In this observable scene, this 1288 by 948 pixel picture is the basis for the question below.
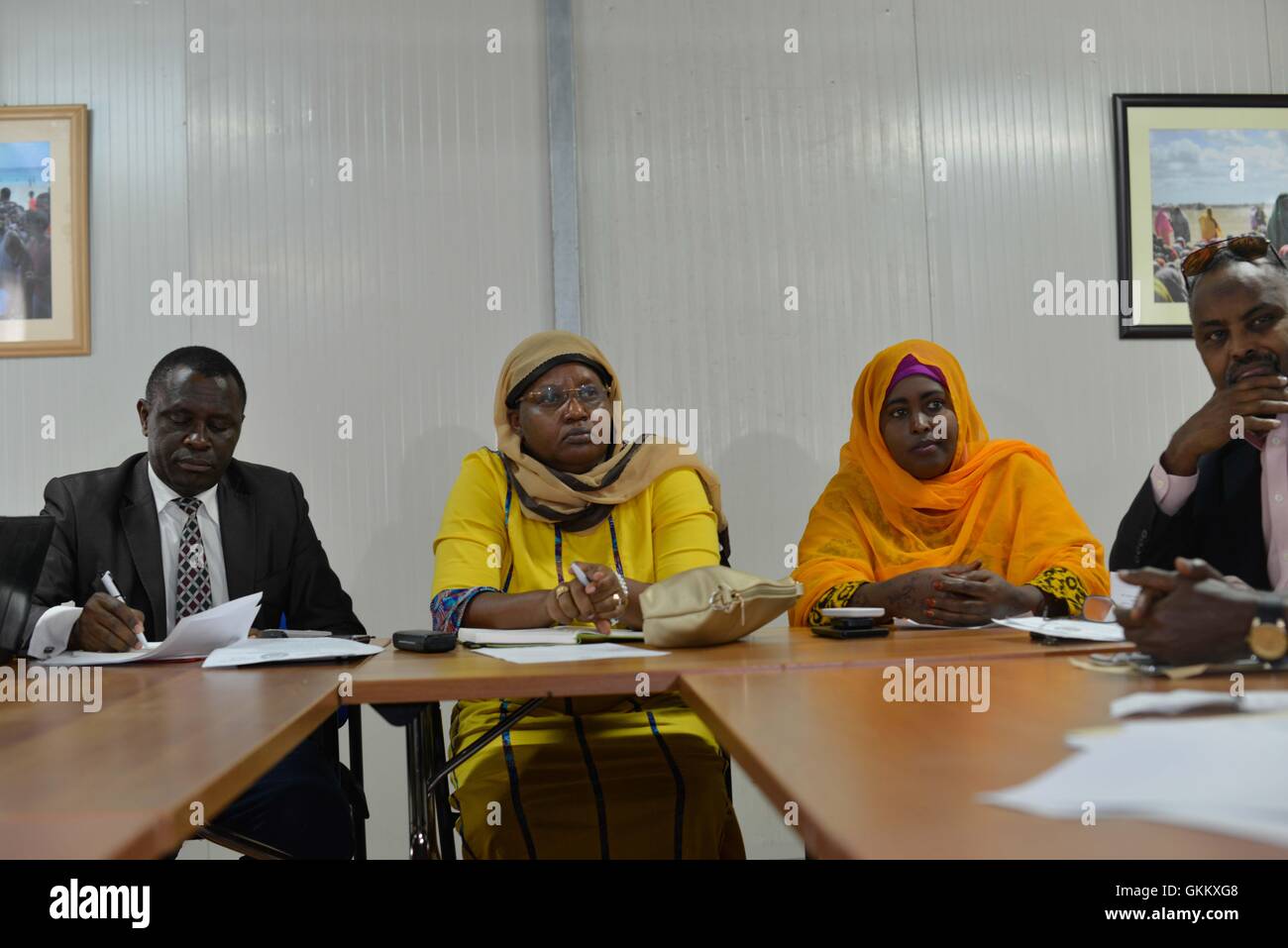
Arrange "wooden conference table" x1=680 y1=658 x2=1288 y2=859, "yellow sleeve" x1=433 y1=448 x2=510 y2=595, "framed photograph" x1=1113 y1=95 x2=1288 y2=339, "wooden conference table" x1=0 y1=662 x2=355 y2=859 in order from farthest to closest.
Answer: "framed photograph" x1=1113 y1=95 x2=1288 y2=339 < "yellow sleeve" x1=433 y1=448 x2=510 y2=595 < "wooden conference table" x1=0 y1=662 x2=355 y2=859 < "wooden conference table" x1=680 y1=658 x2=1288 y2=859

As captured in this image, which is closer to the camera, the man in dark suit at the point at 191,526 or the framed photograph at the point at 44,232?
the man in dark suit at the point at 191,526

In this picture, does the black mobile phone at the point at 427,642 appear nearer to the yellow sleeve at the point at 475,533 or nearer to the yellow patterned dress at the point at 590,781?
the yellow patterned dress at the point at 590,781

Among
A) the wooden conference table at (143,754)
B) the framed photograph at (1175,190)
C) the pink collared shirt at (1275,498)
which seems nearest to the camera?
the wooden conference table at (143,754)

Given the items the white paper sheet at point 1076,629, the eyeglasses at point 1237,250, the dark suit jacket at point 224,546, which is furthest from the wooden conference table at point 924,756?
the dark suit jacket at point 224,546

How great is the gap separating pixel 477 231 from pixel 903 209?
4.84ft

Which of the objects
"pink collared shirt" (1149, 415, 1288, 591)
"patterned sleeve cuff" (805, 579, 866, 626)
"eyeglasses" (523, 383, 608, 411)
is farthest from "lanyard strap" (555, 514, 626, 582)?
"pink collared shirt" (1149, 415, 1288, 591)

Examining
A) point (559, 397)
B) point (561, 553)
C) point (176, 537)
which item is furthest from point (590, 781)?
point (176, 537)

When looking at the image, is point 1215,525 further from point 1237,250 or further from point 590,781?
point 590,781

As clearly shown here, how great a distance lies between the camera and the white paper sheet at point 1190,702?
35.9 inches

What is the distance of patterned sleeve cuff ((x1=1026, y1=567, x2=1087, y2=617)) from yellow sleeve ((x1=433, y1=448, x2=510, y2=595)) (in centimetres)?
121

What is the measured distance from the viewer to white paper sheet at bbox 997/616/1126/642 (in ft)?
5.35

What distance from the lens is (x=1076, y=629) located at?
169 cm

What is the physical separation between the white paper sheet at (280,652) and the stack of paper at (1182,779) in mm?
1287

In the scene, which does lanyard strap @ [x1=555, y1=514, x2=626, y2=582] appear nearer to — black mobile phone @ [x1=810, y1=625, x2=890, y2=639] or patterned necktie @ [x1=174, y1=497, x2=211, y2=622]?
black mobile phone @ [x1=810, y1=625, x2=890, y2=639]
